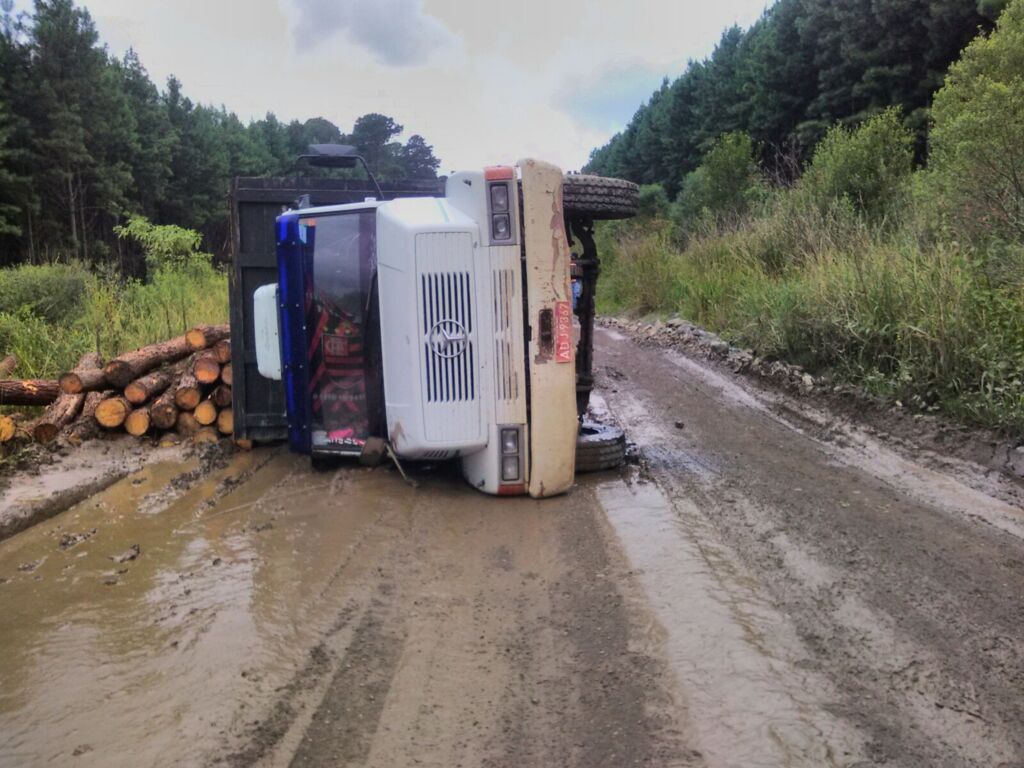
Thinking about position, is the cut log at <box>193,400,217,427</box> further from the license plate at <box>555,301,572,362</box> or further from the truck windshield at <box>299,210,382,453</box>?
the license plate at <box>555,301,572,362</box>

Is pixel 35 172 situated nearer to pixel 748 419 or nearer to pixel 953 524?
pixel 748 419

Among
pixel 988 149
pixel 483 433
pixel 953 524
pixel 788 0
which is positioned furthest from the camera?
Answer: pixel 788 0

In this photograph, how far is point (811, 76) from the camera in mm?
39875

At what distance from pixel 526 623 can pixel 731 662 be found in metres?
0.82

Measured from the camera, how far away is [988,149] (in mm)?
7730

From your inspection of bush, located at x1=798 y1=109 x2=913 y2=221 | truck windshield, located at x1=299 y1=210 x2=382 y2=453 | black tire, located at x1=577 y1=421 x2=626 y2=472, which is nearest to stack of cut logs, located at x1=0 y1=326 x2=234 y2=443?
truck windshield, located at x1=299 y1=210 x2=382 y2=453

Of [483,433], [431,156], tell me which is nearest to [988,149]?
[483,433]

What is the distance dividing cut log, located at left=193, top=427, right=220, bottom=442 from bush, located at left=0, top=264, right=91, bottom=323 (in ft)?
24.4

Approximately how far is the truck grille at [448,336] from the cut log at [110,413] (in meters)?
3.12

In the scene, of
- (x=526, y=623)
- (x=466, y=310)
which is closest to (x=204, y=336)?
(x=466, y=310)

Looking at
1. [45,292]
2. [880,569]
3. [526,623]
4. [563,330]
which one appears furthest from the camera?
[45,292]

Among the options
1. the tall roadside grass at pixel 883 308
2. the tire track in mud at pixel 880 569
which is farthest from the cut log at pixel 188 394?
the tall roadside grass at pixel 883 308

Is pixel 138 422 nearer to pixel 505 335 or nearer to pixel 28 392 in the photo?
pixel 28 392

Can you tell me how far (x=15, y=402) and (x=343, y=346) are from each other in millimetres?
3689
